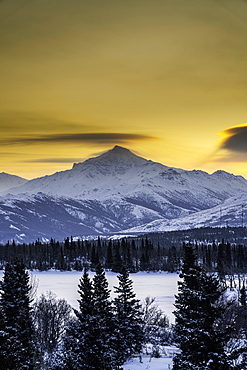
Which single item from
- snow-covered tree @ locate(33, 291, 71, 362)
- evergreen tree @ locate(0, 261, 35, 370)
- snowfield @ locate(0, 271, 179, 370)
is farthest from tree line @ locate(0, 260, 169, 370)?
snow-covered tree @ locate(33, 291, 71, 362)

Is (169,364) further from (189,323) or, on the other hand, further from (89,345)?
(189,323)

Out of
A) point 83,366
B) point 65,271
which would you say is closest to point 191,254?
point 83,366

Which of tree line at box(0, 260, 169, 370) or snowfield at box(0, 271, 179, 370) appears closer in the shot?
tree line at box(0, 260, 169, 370)

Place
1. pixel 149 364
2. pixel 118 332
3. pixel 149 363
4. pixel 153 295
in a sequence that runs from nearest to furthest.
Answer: pixel 149 364 < pixel 149 363 < pixel 118 332 < pixel 153 295

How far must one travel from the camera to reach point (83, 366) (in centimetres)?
3178

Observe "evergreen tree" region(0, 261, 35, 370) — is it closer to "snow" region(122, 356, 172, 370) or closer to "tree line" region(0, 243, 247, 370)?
"tree line" region(0, 243, 247, 370)

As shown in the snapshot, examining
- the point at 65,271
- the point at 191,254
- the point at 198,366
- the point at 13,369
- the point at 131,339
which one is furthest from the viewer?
the point at 65,271

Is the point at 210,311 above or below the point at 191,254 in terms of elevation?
below

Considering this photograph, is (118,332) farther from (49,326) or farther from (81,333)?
(49,326)

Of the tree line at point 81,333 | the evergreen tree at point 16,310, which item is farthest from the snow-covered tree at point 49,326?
the evergreen tree at point 16,310

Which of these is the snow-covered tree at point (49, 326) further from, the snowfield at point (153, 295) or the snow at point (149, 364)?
the snow at point (149, 364)

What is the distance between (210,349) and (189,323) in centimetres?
159

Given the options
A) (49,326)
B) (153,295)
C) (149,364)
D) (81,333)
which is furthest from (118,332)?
(153,295)

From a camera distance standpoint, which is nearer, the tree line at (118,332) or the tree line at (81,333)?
the tree line at (118,332)
